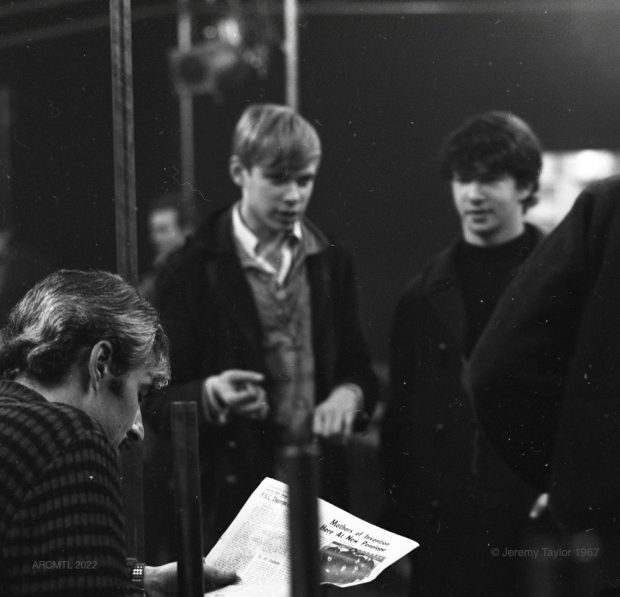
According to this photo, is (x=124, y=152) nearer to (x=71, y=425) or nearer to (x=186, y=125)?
(x=186, y=125)

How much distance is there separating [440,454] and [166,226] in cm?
83

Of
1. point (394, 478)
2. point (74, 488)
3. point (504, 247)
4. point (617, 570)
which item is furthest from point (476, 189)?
point (74, 488)

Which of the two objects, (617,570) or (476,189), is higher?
(476,189)

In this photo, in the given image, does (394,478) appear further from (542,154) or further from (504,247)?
(542,154)

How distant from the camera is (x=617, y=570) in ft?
6.49

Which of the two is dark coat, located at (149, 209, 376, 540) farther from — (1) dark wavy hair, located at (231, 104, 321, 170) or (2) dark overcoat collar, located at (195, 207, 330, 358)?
(1) dark wavy hair, located at (231, 104, 321, 170)

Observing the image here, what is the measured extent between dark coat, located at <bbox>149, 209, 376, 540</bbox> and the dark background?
64mm

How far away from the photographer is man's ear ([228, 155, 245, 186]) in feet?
7.72

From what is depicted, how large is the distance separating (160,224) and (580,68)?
Answer: 1014 mm

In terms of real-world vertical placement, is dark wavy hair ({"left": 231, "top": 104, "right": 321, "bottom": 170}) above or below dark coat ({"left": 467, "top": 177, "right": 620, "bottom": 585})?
above

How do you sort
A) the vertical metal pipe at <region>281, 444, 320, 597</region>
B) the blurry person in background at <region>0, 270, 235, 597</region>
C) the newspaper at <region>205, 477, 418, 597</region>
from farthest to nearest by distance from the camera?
1. the newspaper at <region>205, 477, 418, 597</region>
2. the blurry person in background at <region>0, 270, 235, 597</region>
3. the vertical metal pipe at <region>281, 444, 320, 597</region>

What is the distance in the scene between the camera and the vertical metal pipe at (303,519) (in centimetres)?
101

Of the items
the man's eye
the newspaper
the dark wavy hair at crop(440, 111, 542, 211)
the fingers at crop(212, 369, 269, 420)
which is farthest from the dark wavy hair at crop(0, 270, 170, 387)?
the dark wavy hair at crop(440, 111, 542, 211)

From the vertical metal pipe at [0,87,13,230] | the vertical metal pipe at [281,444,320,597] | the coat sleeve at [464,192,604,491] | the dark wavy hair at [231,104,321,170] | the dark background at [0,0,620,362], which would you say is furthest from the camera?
the vertical metal pipe at [0,87,13,230]
